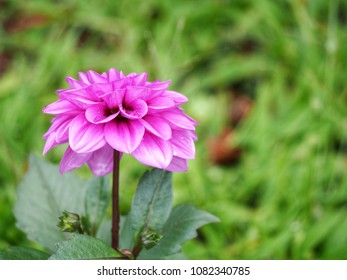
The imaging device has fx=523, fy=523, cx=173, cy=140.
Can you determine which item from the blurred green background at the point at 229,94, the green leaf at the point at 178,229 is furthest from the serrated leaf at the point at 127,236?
the blurred green background at the point at 229,94

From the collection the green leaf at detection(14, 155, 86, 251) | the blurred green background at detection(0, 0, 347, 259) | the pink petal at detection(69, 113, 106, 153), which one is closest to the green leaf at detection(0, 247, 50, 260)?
the green leaf at detection(14, 155, 86, 251)

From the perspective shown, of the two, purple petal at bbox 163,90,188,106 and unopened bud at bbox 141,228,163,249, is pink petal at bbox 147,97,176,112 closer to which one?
purple petal at bbox 163,90,188,106

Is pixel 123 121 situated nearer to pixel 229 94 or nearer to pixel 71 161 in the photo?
pixel 71 161

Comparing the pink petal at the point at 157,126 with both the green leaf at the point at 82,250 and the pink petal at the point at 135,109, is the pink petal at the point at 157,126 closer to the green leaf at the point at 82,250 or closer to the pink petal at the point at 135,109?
the pink petal at the point at 135,109

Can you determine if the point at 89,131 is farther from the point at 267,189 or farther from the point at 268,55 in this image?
the point at 268,55

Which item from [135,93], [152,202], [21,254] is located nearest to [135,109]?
[135,93]
